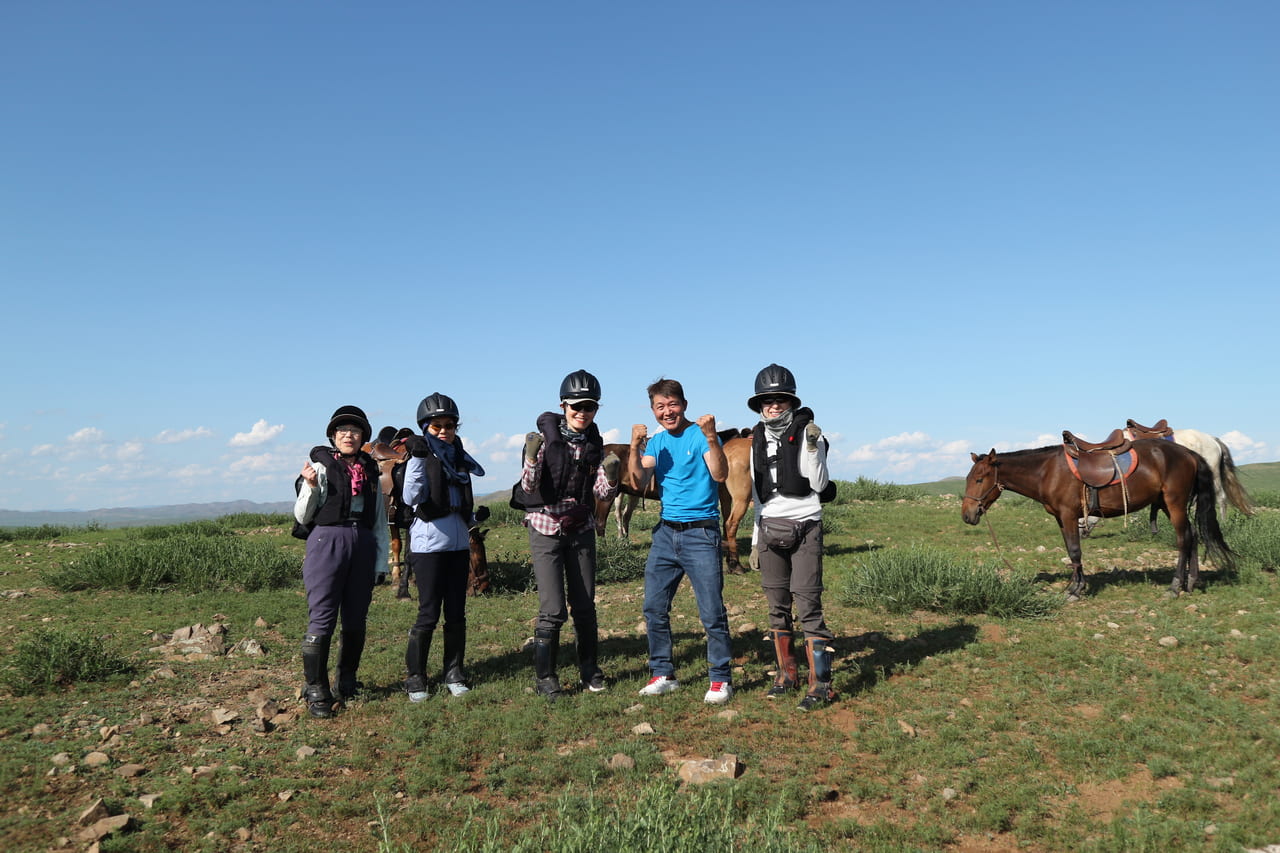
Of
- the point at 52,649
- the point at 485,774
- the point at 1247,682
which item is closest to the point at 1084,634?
the point at 1247,682

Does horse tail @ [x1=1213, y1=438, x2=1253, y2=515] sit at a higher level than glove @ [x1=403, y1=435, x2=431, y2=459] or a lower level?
lower

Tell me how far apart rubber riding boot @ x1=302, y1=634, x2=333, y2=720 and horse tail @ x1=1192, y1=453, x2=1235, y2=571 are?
33.2 feet

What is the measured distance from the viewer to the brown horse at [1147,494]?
8945mm

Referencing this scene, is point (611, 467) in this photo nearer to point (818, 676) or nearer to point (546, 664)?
point (546, 664)

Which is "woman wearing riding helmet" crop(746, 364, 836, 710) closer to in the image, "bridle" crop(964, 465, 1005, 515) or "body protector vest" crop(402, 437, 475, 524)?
"body protector vest" crop(402, 437, 475, 524)

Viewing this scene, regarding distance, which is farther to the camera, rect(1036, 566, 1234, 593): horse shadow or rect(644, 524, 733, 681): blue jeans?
rect(1036, 566, 1234, 593): horse shadow

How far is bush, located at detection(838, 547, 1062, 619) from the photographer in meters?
7.87

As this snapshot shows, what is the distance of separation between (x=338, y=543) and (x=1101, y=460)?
9261 mm

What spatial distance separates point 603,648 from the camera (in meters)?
7.29

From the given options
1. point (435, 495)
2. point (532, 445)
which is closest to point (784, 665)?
point (532, 445)

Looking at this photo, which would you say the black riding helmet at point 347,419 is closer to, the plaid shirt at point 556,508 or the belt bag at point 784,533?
the plaid shirt at point 556,508

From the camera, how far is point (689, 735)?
5.00 m

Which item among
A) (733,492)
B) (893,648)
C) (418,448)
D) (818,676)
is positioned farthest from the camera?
(733,492)

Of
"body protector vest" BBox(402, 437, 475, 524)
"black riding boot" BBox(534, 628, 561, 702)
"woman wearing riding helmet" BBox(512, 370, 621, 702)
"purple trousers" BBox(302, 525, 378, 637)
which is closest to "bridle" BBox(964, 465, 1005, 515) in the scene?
"woman wearing riding helmet" BBox(512, 370, 621, 702)
